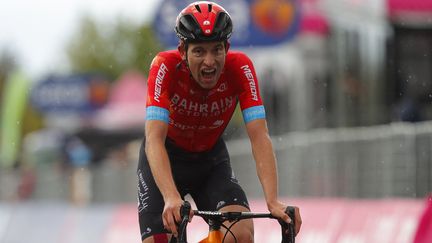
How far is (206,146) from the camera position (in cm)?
848

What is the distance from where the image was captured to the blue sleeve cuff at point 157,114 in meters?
7.58

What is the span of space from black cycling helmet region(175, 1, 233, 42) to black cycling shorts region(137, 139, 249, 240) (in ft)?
3.72

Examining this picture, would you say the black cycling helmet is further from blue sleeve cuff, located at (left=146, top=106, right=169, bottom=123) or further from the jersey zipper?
the jersey zipper

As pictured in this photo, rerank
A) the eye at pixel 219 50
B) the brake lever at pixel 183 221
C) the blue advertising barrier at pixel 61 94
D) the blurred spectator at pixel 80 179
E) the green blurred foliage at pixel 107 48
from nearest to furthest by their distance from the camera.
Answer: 1. the brake lever at pixel 183 221
2. the eye at pixel 219 50
3. the blurred spectator at pixel 80 179
4. the blue advertising barrier at pixel 61 94
5. the green blurred foliage at pixel 107 48

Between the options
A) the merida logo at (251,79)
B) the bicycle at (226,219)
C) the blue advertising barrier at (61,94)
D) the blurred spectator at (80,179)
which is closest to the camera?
the bicycle at (226,219)

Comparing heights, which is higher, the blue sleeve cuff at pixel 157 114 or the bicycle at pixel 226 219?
the blue sleeve cuff at pixel 157 114

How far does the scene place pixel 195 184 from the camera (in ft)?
27.9

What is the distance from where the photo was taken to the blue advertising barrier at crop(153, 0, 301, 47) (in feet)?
50.8

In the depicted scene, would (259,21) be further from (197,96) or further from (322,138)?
(197,96)

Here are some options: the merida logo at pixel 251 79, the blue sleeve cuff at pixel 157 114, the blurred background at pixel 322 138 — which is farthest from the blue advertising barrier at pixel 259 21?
the blue sleeve cuff at pixel 157 114

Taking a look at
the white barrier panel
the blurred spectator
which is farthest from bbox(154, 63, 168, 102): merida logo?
the blurred spectator

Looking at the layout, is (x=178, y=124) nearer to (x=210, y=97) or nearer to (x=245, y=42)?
(x=210, y=97)

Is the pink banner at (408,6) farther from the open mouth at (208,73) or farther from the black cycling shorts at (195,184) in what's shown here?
the open mouth at (208,73)

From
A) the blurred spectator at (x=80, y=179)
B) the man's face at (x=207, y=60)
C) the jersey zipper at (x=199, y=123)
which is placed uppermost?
the man's face at (x=207, y=60)
